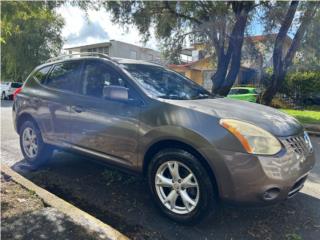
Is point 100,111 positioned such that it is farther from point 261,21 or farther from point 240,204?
point 261,21

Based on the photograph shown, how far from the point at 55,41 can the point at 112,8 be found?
2041 centimetres

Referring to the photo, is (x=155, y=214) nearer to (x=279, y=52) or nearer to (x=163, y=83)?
(x=163, y=83)

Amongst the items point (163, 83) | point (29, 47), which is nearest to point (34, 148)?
point (163, 83)

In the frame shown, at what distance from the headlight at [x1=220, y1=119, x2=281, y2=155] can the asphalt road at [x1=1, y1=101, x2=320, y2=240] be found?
869mm

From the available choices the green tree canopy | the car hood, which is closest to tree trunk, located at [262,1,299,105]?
the car hood

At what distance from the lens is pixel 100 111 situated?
3707 millimetres

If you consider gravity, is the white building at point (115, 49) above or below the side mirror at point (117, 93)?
above

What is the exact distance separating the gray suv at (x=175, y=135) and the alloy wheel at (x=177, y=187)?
0.4 inches

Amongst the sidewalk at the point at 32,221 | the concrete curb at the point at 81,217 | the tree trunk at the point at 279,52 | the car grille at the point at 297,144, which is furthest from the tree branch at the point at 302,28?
the sidewalk at the point at 32,221

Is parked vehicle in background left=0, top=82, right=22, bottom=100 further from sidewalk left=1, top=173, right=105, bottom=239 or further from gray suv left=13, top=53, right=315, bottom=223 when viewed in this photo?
sidewalk left=1, top=173, right=105, bottom=239

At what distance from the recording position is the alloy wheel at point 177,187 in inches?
118

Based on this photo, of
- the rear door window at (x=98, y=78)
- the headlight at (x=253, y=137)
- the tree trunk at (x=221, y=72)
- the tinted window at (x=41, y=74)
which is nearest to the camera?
the headlight at (x=253, y=137)

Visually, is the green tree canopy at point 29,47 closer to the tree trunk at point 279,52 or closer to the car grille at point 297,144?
the tree trunk at point 279,52

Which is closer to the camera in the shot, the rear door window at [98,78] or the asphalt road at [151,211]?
the asphalt road at [151,211]
